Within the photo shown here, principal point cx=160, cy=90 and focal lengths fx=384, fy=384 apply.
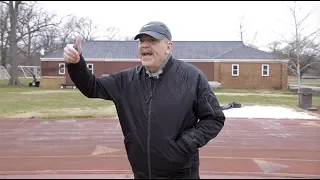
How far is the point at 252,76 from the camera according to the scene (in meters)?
37.4

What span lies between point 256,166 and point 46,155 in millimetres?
4183

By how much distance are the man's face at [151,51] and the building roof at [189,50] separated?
1429 inches

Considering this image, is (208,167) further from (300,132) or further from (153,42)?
(300,132)

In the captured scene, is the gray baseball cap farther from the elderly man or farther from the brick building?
the brick building

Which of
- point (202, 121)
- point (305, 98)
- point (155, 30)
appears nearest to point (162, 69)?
point (155, 30)

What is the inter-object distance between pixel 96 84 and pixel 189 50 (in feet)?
127

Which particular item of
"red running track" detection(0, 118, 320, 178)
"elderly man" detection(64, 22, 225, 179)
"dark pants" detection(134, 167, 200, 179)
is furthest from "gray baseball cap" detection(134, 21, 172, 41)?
"red running track" detection(0, 118, 320, 178)

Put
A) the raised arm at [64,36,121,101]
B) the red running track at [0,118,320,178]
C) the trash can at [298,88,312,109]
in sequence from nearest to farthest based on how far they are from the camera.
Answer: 1. the raised arm at [64,36,121,101]
2. the red running track at [0,118,320,178]
3. the trash can at [298,88,312,109]

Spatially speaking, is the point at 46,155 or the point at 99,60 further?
the point at 99,60

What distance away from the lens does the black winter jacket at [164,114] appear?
7.55 feet

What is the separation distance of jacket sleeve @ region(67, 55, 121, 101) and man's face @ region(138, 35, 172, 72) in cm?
27

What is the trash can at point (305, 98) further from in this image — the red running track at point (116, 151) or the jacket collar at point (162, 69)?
the jacket collar at point (162, 69)

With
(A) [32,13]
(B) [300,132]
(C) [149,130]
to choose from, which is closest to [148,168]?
(C) [149,130]

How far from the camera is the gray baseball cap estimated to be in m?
2.29
